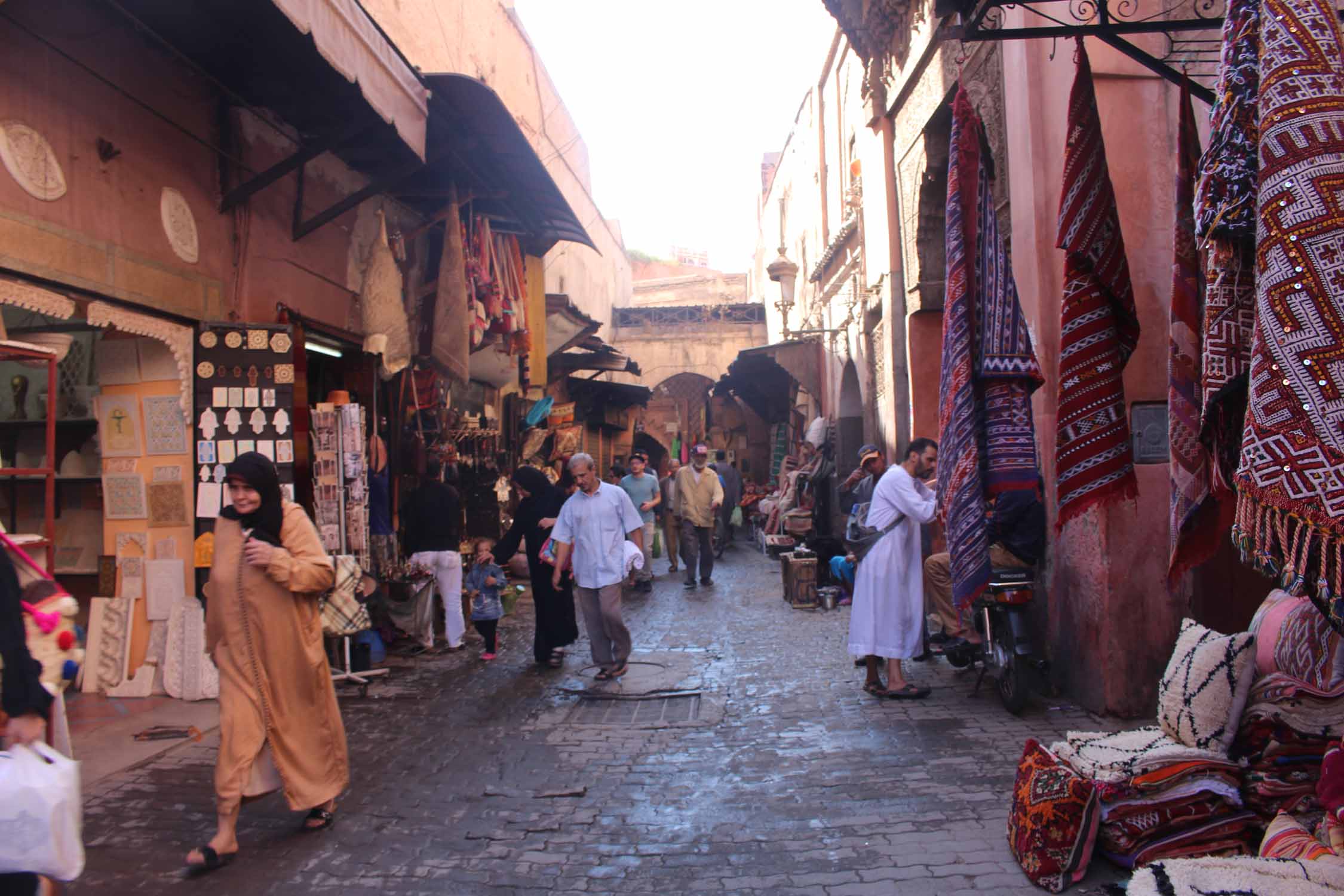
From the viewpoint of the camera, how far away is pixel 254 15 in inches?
207

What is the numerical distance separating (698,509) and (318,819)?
796cm

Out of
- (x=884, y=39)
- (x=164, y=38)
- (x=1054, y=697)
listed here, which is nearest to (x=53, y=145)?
(x=164, y=38)

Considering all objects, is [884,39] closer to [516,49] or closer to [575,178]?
[516,49]

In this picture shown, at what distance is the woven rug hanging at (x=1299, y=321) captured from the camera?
189cm

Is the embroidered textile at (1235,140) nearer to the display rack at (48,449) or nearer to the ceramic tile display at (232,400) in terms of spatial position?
the display rack at (48,449)

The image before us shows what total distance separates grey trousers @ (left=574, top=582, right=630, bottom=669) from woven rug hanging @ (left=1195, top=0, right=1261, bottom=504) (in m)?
4.67

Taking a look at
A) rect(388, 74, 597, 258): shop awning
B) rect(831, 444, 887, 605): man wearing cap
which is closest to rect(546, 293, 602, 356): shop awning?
rect(388, 74, 597, 258): shop awning

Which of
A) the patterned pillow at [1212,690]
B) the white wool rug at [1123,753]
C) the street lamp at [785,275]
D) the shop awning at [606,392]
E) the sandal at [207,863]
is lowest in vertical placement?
the sandal at [207,863]

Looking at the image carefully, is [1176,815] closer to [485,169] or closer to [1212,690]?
[1212,690]

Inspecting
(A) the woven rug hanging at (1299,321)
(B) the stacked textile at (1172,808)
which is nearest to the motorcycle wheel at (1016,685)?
(B) the stacked textile at (1172,808)

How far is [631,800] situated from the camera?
4.22m

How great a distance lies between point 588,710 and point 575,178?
15.7m

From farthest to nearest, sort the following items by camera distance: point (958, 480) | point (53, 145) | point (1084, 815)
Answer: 1. point (53, 145)
2. point (958, 480)
3. point (1084, 815)

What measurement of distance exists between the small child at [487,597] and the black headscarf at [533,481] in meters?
0.62
